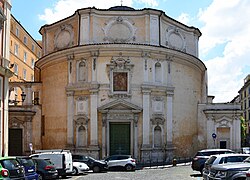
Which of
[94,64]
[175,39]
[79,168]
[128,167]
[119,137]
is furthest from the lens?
[175,39]

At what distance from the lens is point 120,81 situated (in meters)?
40.3

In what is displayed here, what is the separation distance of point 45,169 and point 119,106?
1695 cm

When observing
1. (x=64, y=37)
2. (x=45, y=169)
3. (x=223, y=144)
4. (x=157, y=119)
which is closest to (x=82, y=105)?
(x=157, y=119)

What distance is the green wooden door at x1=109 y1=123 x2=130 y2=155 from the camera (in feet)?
132

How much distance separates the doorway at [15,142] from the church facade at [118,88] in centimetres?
141

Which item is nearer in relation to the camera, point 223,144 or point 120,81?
point 120,81

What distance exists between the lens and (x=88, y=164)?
32312 mm

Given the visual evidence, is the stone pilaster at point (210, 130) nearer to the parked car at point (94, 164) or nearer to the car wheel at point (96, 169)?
the parked car at point (94, 164)

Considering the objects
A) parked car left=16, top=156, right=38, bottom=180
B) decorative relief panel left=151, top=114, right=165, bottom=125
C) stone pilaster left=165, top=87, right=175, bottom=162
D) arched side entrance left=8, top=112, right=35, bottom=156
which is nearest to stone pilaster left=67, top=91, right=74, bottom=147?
arched side entrance left=8, top=112, right=35, bottom=156

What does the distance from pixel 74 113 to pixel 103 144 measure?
4.08 m

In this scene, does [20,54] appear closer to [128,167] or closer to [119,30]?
[119,30]

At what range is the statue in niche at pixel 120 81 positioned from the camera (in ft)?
132

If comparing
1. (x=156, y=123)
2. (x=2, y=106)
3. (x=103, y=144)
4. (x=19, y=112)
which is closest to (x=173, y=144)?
(x=156, y=123)

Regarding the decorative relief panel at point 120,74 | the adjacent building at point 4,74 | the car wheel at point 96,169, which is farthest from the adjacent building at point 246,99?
the adjacent building at point 4,74
